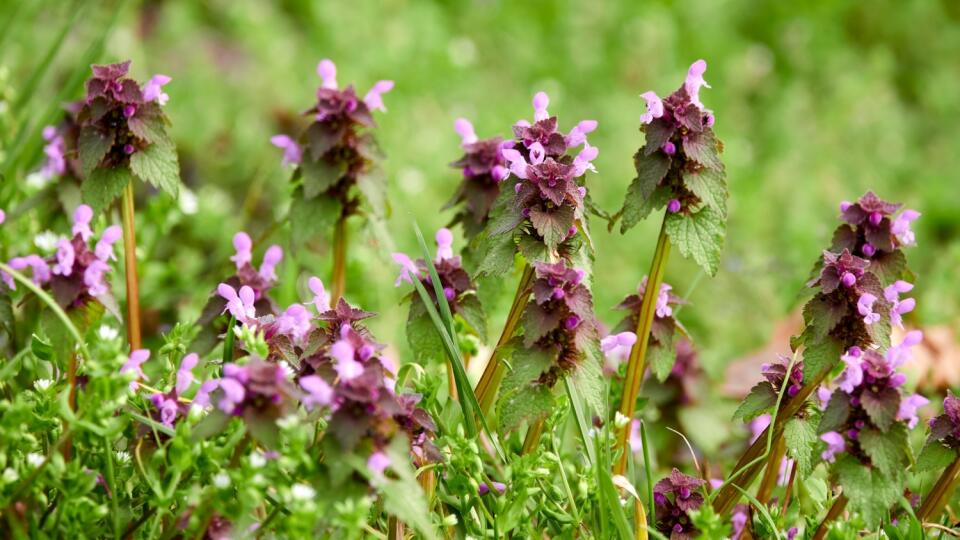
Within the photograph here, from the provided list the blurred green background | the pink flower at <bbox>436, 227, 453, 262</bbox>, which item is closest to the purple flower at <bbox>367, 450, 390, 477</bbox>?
the pink flower at <bbox>436, 227, 453, 262</bbox>

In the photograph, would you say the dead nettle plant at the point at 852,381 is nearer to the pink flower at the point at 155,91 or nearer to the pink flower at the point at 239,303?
the pink flower at the point at 239,303

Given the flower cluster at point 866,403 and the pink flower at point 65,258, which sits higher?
the pink flower at point 65,258

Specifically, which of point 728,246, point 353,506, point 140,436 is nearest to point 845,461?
point 353,506

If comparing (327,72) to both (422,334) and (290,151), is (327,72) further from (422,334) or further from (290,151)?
(422,334)

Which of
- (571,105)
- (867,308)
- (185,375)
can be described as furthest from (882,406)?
(571,105)

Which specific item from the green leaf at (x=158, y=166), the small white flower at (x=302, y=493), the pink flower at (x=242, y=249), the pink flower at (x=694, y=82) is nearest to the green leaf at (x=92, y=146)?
the green leaf at (x=158, y=166)

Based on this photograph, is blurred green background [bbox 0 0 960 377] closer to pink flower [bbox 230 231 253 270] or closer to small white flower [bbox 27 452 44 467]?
pink flower [bbox 230 231 253 270]
